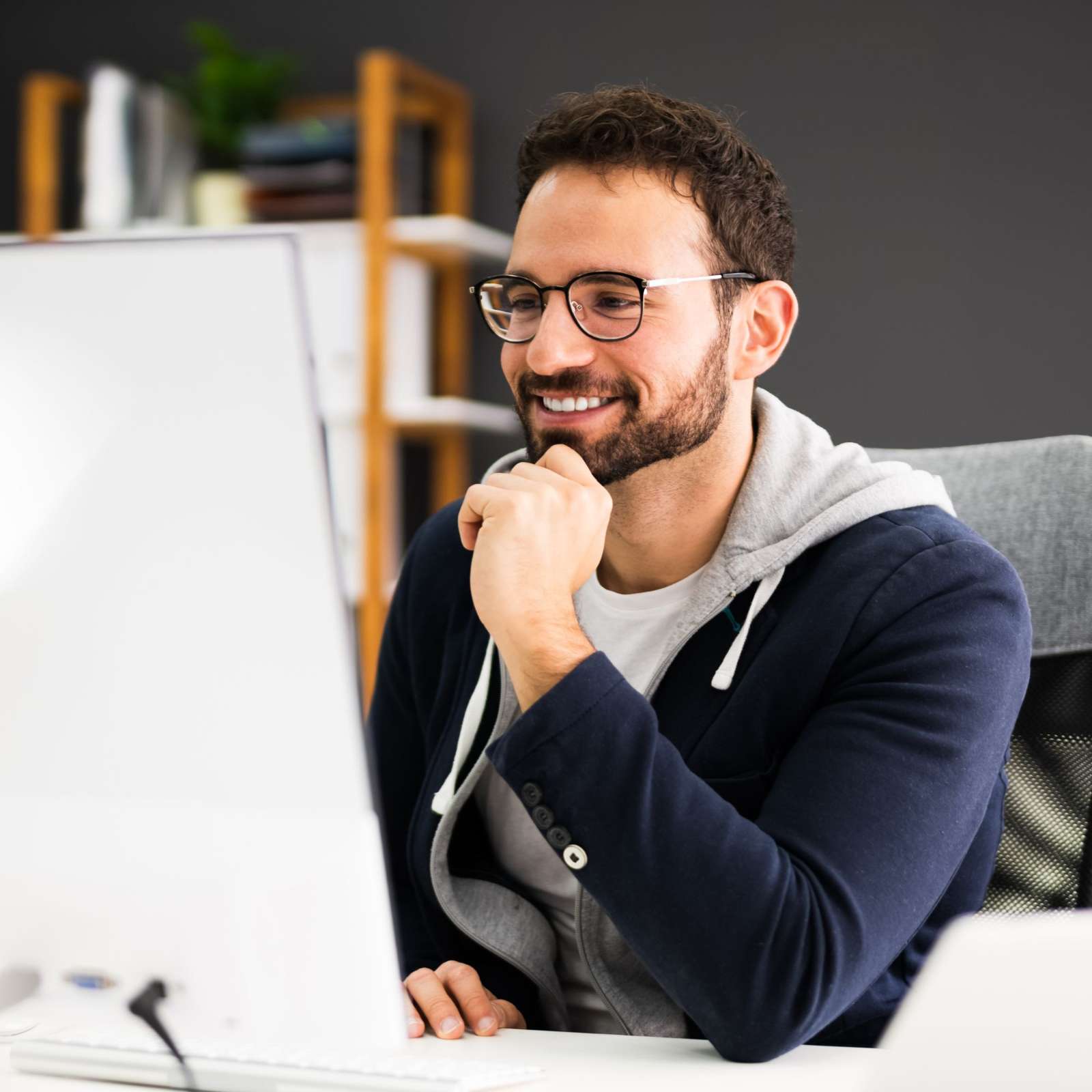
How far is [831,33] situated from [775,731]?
2.76m

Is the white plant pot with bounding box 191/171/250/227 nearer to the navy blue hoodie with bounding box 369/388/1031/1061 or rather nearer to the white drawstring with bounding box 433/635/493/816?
the navy blue hoodie with bounding box 369/388/1031/1061

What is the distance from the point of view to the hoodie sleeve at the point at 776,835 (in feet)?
3.02

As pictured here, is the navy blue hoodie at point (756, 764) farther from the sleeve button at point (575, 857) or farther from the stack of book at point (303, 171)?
the stack of book at point (303, 171)

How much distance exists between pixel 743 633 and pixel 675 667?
0.24 feet

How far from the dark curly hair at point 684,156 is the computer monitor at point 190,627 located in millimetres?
821

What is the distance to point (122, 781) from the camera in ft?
1.82

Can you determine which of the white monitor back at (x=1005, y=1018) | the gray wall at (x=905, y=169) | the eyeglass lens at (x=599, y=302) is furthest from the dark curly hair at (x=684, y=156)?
the gray wall at (x=905, y=169)

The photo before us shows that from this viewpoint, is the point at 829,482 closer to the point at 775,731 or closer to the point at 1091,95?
the point at 775,731

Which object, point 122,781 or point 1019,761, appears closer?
point 122,781

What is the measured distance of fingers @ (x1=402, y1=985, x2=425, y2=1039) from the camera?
38.4 inches

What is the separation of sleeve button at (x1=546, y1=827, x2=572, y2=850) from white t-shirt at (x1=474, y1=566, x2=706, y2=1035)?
261mm

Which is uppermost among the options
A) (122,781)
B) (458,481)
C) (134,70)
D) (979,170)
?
(134,70)

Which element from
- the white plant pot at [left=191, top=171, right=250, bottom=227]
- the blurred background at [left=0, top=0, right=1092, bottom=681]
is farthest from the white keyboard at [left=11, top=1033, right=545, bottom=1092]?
the white plant pot at [left=191, top=171, right=250, bottom=227]

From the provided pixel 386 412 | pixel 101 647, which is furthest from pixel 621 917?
pixel 386 412
